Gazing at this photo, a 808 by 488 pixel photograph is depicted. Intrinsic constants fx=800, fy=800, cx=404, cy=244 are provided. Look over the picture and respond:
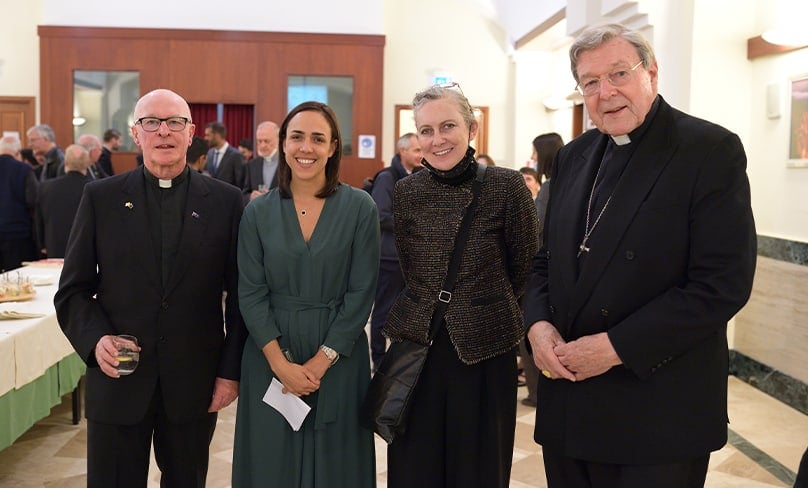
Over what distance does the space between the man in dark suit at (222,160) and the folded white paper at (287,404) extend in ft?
20.5

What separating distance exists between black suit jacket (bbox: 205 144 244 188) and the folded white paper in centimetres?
628

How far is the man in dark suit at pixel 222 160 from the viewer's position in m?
8.84

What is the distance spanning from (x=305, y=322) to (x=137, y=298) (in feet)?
1.83

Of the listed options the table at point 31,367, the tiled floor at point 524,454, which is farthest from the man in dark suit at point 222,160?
the table at point 31,367

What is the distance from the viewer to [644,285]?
6.88 ft

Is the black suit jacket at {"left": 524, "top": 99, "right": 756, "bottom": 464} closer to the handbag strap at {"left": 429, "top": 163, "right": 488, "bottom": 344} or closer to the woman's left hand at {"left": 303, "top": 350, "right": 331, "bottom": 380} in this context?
the handbag strap at {"left": 429, "top": 163, "right": 488, "bottom": 344}

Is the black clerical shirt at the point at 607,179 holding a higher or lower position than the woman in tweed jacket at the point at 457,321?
higher

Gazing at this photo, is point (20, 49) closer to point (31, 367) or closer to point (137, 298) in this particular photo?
point (31, 367)

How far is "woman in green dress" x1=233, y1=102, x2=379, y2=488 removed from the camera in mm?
2709

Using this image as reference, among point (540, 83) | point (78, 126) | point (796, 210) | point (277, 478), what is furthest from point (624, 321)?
point (78, 126)

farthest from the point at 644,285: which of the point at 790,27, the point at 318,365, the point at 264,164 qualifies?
the point at 264,164

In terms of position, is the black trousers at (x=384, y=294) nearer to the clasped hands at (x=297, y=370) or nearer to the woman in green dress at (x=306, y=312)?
the woman in green dress at (x=306, y=312)

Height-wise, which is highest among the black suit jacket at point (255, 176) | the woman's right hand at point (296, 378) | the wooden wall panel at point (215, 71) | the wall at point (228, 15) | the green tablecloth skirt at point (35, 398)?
the wall at point (228, 15)

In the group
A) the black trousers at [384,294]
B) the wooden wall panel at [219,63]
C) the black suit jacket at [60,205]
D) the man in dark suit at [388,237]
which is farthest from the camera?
the wooden wall panel at [219,63]
